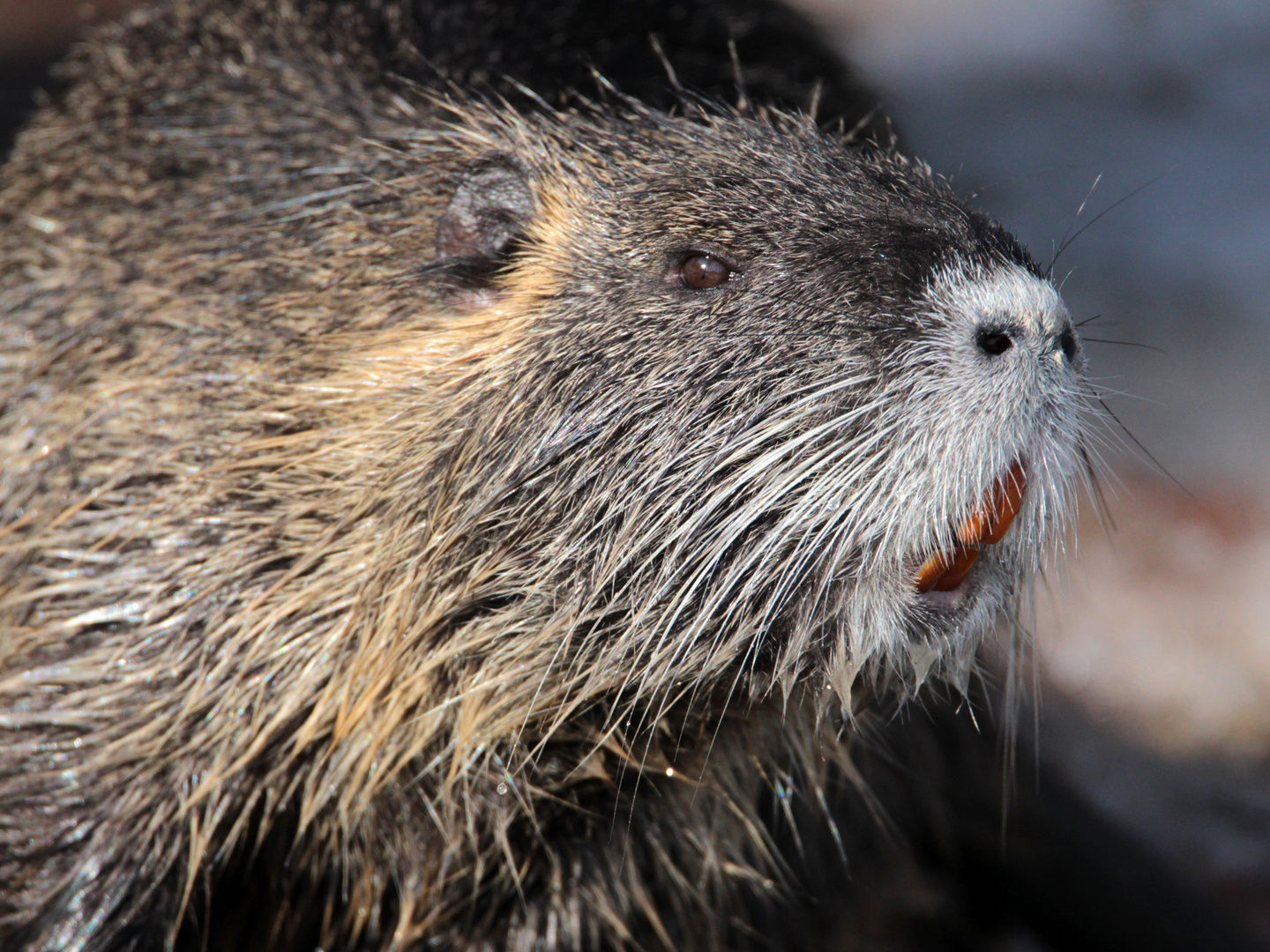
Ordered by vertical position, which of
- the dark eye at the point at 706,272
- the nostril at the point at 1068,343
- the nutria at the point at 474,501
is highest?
the nostril at the point at 1068,343

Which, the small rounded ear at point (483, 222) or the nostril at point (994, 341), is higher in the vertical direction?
the nostril at point (994, 341)

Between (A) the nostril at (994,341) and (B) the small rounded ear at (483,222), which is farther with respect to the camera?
(B) the small rounded ear at (483,222)

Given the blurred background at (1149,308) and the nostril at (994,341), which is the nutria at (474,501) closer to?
the nostril at (994,341)

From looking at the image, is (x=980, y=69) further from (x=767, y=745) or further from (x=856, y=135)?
(x=767, y=745)

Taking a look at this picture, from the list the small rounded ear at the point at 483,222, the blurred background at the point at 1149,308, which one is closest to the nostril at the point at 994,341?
the small rounded ear at the point at 483,222

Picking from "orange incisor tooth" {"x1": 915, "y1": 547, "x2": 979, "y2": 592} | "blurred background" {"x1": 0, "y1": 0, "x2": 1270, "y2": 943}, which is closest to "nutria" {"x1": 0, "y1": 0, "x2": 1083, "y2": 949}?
"orange incisor tooth" {"x1": 915, "y1": 547, "x2": 979, "y2": 592}

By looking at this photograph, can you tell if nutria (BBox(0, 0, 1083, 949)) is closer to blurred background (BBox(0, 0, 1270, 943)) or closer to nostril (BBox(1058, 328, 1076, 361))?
nostril (BBox(1058, 328, 1076, 361))

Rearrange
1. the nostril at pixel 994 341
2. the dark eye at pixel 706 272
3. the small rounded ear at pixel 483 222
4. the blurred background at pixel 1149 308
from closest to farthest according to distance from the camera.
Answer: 1. the nostril at pixel 994 341
2. the dark eye at pixel 706 272
3. the small rounded ear at pixel 483 222
4. the blurred background at pixel 1149 308
